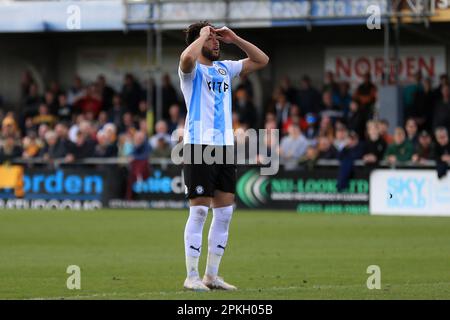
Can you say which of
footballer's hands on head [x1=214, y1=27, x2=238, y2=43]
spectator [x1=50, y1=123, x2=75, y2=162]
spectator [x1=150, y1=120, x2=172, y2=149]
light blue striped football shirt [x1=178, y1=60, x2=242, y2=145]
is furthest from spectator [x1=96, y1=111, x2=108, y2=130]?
light blue striped football shirt [x1=178, y1=60, x2=242, y2=145]

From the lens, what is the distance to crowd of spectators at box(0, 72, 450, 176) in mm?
26484

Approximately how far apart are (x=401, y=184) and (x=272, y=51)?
10165 millimetres

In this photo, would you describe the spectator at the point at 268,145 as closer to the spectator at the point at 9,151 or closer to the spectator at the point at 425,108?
the spectator at the point at 425,108

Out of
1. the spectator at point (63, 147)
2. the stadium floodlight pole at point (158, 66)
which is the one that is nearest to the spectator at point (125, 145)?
the spectator at point (63, 147)

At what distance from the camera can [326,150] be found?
27.4 meters

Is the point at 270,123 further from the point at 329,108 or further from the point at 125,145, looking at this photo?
the point at 125,145

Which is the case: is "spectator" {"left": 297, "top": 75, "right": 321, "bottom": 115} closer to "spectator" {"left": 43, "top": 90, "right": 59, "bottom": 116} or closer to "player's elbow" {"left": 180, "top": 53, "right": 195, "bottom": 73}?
"spectator" {"left": 43, "top": 90, "right": 59, "bottom": 116}

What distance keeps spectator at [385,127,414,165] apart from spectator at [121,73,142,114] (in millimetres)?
9872

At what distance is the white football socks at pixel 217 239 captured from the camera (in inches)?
470

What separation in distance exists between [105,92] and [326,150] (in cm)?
937

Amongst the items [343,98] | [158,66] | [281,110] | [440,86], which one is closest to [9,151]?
[158,66]

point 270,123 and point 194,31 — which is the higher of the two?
point 194,31

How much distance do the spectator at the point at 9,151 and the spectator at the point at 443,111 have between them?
10559 mm

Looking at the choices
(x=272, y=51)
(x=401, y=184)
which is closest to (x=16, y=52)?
(x=272, y=51)
